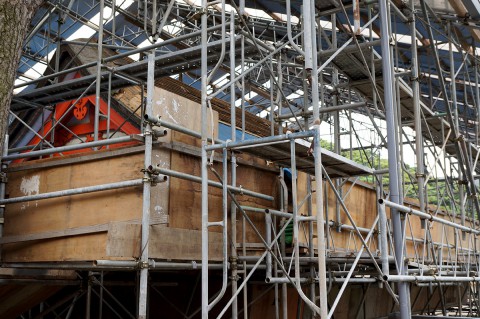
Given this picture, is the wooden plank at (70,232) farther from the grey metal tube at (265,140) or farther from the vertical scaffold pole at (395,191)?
the vertical scaffold pole at (395,191)

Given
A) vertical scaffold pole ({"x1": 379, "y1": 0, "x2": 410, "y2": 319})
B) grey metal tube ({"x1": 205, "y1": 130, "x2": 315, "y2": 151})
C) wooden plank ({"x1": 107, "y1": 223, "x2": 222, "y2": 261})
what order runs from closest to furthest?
grey metal tube ({"x1": 205, "y1": 130, "x2": 315, "y2": 151}) → wooden plank ({"x1": 107, "y1": 223, "x2": 222, "y2": 261}) → vertical scaffold pole ({"x1": 379, "y1": 0, "x2": 410, "y2": 319})

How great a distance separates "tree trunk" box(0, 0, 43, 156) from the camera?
4973 millimetres

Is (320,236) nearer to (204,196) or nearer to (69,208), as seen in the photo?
(204,196)

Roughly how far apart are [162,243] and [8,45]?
7.54 ft

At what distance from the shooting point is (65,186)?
21.2 ft

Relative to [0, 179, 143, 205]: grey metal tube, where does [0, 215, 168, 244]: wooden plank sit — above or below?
below

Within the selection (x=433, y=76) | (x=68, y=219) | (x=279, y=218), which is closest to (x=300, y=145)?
(x=279, y=218)

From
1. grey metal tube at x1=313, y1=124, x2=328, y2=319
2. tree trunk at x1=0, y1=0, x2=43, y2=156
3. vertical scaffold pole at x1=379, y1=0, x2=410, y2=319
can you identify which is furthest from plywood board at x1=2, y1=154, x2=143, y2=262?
vertical scaffold pole at x1=379, y1=0, x2=410, y2=319

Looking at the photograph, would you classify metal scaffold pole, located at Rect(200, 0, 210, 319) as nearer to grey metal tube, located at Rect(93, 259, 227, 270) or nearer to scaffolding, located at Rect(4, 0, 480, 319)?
scaffolding, located at Rect(4, 0, 480, 319)

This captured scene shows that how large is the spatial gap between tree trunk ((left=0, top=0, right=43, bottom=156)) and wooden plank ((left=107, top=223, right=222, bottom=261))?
1311 mm

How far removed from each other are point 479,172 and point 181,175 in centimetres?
1328

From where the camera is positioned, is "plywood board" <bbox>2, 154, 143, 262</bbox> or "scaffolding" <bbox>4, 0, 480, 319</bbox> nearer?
"scaffolding" <bbox>4, 0, 480, 319</bbox>

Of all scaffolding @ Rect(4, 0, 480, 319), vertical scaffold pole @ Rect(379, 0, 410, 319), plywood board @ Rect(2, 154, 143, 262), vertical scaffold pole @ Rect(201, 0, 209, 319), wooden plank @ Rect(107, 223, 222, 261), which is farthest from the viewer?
vertical scaffold pole @ Rect(379, 0, 410, 319)

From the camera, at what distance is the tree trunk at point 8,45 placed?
4.97 metres
